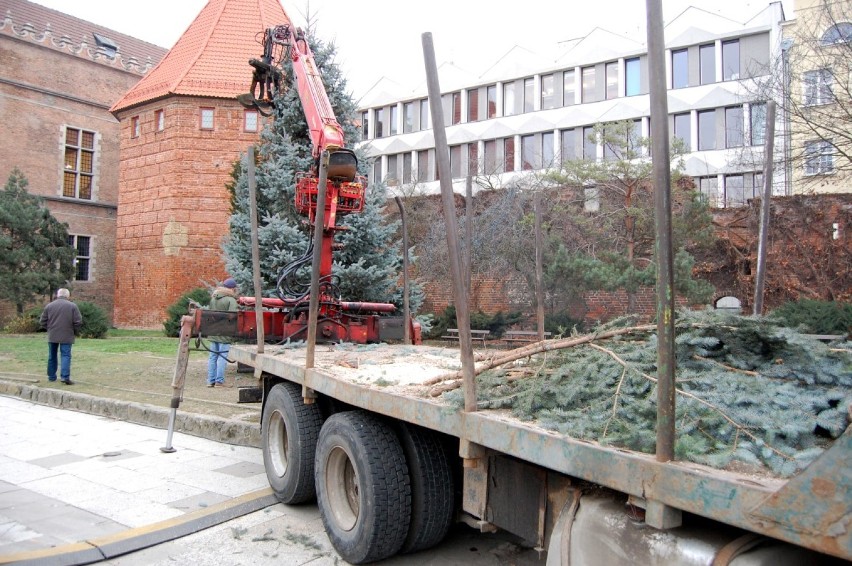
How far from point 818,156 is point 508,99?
2503cm

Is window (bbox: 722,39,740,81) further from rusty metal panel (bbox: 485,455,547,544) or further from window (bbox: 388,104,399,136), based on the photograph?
rusty metal panel (bbox: 485,455,547,544)

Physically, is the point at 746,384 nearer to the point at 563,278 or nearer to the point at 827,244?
the point at 563,278

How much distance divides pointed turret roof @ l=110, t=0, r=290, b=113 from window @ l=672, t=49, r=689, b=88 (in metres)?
18.8

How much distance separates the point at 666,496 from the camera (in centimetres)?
210

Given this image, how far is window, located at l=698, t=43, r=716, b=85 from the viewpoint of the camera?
3212 cm

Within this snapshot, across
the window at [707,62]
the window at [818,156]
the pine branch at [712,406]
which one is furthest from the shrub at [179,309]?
the window at [707,62]

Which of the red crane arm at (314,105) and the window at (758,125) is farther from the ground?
the window at (758,125)

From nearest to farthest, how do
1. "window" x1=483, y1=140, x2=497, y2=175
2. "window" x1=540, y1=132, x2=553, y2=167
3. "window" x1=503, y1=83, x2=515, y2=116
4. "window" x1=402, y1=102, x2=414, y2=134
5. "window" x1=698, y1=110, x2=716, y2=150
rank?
"window" x1=698, y1=110, x2=716, y2=150
"window" x1=483, y1=140, x2=497, y2=175
"window" x1=540, y1=132, x2=553, y2=167
"window" x1=503, y1=83, x2=515, y2=116
"window" x1=402, y1=102, x2=414, y2=134

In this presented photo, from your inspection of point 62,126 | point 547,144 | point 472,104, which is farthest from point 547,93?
point 62,126

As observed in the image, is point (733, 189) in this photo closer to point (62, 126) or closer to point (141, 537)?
point (141, 537)

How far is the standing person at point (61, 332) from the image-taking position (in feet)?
37.4

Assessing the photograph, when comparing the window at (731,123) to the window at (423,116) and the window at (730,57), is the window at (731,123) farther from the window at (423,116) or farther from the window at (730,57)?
the window at (423,116)

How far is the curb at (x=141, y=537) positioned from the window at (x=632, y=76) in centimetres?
3264

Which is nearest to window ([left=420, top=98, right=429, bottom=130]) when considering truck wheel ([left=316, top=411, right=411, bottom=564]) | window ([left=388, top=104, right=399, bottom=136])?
window ([left=388, top=104, right=399, bottom=136])
